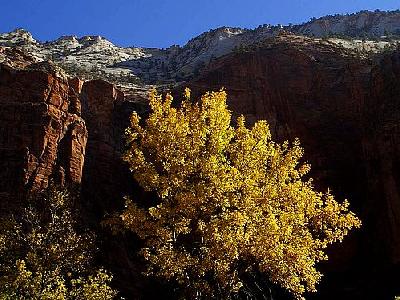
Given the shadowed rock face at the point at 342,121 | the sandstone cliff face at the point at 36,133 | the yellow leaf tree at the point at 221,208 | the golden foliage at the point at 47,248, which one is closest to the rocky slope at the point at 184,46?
the shadowed rock face at the point at 342,121

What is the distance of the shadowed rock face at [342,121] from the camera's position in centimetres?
3278

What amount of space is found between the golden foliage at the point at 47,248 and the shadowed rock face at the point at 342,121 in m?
17.0

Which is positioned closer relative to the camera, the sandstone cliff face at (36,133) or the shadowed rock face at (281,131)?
the sandstone cliff face at (36,133)

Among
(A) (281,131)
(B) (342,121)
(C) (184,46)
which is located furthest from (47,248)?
(C) (184,46)

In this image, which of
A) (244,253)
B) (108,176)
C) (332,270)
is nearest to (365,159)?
(332,270)

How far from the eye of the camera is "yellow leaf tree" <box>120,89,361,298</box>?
656 inches

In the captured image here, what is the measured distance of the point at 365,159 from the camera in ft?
116

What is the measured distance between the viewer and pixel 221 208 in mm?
17672

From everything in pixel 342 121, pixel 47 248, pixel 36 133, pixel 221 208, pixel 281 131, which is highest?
pixel 342 121

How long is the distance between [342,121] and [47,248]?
24.1 m

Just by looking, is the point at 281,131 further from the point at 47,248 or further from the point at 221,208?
the point at 221,208

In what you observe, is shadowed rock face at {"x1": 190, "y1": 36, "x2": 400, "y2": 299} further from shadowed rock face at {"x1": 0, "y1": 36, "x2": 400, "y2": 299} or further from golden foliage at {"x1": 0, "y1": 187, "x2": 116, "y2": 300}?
golden foliage at {"x1": 0, "y1": 187, "x2": 116, "y2": 300}

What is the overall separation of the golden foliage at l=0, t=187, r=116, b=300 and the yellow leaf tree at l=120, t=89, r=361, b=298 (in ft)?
14.5

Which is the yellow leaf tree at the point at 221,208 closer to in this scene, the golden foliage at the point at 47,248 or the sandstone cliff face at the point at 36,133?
the golden foliage at the point at 47,248
